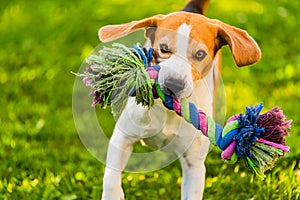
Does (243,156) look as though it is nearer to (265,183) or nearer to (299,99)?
(265,183)

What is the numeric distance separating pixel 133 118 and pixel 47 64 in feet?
9.00

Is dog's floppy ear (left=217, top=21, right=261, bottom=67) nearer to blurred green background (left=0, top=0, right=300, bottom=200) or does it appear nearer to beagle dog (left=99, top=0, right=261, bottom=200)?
beagle dog (left=99, top=0, right=261, bottom=200)

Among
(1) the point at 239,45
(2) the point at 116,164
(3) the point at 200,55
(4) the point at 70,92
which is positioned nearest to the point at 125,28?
(3) the point at 200,55

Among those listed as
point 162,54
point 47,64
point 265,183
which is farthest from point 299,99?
point 162,54

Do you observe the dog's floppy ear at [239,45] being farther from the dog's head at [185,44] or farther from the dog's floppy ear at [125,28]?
the dog's floppy ear at [125,28]

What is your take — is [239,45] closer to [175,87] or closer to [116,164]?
[175,87]

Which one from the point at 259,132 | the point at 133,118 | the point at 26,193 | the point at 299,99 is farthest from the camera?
the point at 299,99

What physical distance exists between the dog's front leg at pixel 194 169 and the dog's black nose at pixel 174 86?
43cm

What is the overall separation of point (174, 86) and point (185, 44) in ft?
0.80

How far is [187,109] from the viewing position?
3.37 m

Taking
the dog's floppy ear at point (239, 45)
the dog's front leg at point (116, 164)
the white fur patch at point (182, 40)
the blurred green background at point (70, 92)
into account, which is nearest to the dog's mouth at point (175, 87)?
the white fur patch at point (182, 40)

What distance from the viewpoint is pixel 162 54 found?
3.52 meters

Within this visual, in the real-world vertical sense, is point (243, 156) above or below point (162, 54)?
below

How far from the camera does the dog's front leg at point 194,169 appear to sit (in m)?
3.71
